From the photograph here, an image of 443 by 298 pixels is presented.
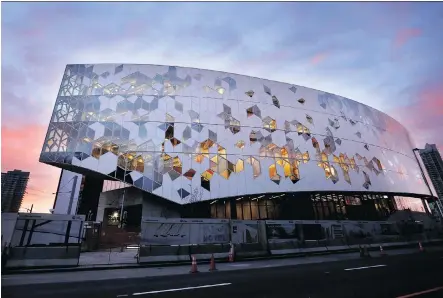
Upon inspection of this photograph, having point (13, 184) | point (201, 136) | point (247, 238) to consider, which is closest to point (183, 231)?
point (247, 238)

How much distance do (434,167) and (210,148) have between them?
154 meters

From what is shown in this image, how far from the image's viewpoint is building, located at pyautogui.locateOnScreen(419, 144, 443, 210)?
12711 cm

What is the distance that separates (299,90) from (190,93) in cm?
1909

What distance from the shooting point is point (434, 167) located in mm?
131625

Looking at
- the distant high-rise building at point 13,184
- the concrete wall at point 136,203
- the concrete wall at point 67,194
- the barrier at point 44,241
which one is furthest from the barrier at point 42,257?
the distant high-rise building at point 13,184

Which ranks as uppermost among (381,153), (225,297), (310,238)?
(381,153)

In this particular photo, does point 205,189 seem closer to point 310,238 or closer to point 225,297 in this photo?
point 310,238

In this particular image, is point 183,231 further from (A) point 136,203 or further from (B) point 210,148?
(A) point 136,203

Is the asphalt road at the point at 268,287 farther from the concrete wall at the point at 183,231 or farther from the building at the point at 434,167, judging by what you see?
the building at the point at 434,167

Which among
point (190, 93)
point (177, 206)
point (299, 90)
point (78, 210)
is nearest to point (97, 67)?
point (190, 93)

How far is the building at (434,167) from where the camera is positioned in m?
127

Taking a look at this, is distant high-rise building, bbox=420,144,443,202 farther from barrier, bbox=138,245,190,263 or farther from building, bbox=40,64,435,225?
barrier, bbox=138,245,190,263

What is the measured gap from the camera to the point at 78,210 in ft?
142

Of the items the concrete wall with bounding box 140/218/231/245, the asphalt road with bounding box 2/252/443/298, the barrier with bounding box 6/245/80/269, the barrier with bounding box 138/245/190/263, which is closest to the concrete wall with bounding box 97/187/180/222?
the concrete wall with bounding box 140/218/231/245
